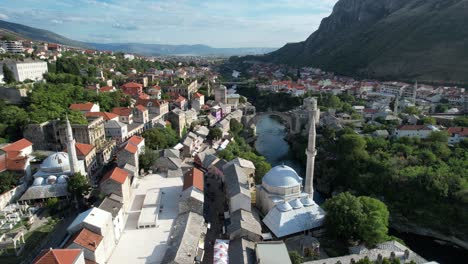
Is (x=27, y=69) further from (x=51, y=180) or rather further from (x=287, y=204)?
(x=287, y=204)

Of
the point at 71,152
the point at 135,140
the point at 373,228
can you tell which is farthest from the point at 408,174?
the point at 71,152

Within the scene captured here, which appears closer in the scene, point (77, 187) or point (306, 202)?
point (306, 202)

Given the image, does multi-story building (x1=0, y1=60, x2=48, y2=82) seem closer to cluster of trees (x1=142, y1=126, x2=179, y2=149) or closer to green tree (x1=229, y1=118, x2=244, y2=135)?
cluster of trees (x1=142, y1=126, x2=179, y2=149)

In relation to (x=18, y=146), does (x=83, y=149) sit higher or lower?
lower

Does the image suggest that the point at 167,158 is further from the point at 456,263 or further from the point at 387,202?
the point at 456,263

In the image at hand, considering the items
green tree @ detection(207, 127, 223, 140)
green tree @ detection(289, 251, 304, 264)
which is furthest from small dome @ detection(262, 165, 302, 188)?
green tree @ detection(207, 127, 223, 140)

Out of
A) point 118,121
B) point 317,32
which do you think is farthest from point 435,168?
point 317,32
